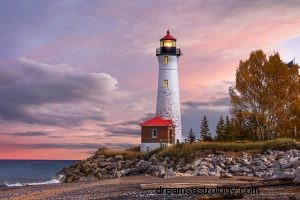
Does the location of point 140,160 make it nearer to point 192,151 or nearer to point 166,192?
point 192,151

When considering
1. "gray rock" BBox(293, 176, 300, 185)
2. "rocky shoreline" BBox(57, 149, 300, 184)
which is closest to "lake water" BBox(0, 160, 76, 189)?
"rocky shoreline" BBox(57, 149, 300, 184)

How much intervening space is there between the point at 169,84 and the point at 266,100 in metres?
11.3

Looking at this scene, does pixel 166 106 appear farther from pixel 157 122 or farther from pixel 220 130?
pixel 220 130

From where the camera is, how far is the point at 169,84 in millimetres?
54781

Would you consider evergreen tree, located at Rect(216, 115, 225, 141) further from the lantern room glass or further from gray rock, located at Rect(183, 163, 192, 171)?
gray rock, located at Rect(183, 163, 192, 171)

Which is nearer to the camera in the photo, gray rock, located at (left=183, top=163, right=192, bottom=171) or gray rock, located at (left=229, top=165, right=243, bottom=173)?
gray rock, located at (left=229, top=165, right=243, bottom=173)

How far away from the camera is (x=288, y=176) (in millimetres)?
20750

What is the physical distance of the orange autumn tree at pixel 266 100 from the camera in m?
Answer: 48.5

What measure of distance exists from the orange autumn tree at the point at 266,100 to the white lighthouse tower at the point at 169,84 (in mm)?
6986

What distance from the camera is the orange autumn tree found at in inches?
1909

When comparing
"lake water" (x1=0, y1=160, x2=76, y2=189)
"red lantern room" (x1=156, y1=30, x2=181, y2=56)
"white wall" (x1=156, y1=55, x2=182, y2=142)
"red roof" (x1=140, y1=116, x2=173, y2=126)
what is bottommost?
"lake water" (x1=0, y1=160, x2=76, y2=189)

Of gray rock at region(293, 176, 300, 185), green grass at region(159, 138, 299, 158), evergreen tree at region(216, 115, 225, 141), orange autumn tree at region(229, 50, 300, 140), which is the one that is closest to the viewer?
gray rock at region(293, 176, 300, 185)

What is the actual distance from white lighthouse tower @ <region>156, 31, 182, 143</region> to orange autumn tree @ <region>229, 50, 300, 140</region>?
6.99 metres

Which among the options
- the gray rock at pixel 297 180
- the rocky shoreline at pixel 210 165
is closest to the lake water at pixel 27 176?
the rocky shoreline at pixel 210 165
